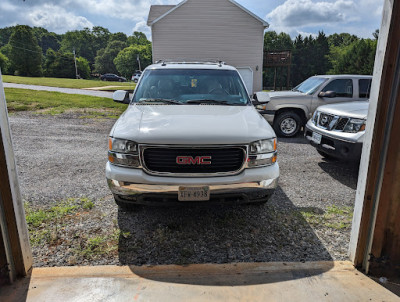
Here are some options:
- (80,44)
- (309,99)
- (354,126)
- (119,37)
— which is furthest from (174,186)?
(119,37)

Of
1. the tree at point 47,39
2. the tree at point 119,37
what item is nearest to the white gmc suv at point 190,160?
the tree at point 119,37

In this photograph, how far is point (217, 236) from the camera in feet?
10.6

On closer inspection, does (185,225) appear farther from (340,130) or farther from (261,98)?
(340,130)

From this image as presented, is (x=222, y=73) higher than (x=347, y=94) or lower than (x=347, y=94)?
higher

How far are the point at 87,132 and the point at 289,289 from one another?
7657mm

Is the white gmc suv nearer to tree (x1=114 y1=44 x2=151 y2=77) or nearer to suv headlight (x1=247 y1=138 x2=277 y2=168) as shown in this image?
suv headlight (x1=247 y1=138 x2=277 y2=168)

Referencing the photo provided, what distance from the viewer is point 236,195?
2906mm

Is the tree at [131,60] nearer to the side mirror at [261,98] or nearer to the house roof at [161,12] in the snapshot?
the house roof at [161,12]

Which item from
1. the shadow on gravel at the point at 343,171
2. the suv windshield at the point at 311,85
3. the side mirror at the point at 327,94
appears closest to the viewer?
the shadow on gravel at the point at 343,171

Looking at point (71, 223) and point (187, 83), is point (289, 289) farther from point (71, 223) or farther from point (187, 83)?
point (187, 83)

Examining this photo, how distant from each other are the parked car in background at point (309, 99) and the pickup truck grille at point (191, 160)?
5.02m

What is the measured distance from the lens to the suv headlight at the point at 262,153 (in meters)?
2.98

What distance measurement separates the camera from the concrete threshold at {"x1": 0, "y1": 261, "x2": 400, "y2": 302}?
2.34m

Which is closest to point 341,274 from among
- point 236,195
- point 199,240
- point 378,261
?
point 378,261
